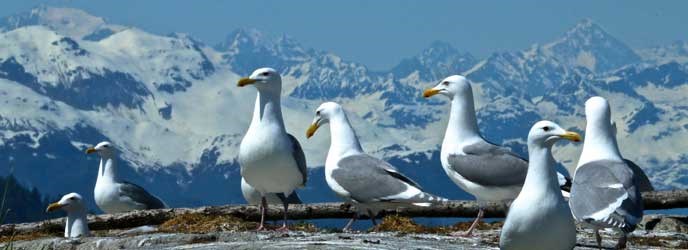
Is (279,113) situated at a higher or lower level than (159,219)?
higher

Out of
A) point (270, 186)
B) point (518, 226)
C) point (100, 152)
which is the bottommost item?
point (518, 226)

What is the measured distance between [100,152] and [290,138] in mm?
15400

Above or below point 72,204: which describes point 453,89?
above

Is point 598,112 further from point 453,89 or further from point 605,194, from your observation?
point 453,89

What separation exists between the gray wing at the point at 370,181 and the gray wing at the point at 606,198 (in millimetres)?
4159

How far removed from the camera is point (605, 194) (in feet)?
50.2

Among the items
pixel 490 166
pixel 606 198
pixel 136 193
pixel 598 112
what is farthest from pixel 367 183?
pixel 136 193

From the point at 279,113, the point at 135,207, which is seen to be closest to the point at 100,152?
the point at 135,207

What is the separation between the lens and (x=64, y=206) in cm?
2273

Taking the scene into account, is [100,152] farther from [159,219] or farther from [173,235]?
[173,235]

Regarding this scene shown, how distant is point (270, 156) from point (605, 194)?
5799mm

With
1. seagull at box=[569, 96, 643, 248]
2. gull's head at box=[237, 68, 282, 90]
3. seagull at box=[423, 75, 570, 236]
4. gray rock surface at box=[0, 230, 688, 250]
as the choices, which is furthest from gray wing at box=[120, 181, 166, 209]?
seagull at box=[569, 96, 643, 248]

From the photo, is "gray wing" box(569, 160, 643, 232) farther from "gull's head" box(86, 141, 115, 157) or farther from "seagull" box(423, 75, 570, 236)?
"gull's head" box(86, 141, 115, 157)

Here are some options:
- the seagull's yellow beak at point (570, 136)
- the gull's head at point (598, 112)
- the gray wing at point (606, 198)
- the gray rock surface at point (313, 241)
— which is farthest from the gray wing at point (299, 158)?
the seagull's yellow beak at point (570, 136)
